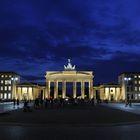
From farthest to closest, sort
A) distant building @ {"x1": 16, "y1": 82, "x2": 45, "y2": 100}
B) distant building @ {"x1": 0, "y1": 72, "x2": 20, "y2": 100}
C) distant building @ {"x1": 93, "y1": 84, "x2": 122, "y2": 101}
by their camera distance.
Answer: distant building @ {"x1": 0, "y1": 72, "x2": 20, "y2": 100}, distant building @ {"x1": 93, "y1": 84, "x2": 122, "y2": 101}, distant building @ {"x1": 16, "y1": 82, "x2": 45, "y2": 100}

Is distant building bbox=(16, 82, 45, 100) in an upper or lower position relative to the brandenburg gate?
lower

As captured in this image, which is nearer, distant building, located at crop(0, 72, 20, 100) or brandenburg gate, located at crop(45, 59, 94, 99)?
brandenburg gate, located at crop(45, 59, 94, 99)

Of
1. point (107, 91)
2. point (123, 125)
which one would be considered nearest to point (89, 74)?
point (107, 91)

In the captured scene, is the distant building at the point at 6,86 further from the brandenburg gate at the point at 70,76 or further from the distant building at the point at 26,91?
the brandenburg gate at the point at 70,76

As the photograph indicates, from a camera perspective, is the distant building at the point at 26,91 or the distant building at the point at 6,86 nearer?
the distant building at the point at 26,91

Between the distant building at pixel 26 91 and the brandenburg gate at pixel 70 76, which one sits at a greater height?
the brandenburg gate at pixel 70 76

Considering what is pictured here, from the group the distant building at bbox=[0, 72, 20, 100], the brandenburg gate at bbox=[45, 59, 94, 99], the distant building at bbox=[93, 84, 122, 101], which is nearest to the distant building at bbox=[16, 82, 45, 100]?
the distant building at bbox=[0, 72, 20, 100]

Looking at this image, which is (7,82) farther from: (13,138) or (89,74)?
(13,138)

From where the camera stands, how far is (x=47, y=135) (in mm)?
18828

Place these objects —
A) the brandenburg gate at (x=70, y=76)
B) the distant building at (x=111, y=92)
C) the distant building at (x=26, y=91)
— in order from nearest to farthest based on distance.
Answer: the brandenburg gate at (x=70, y=76), the distant building at (x=26, y=91), the distant building at (x=111, y=92)

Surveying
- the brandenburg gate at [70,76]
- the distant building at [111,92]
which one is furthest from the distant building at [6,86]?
the distant building at [111,92]

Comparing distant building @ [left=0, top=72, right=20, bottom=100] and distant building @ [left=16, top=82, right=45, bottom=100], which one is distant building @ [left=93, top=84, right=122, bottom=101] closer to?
distant building @ [left=16, top=82, right=45, bottom=100]

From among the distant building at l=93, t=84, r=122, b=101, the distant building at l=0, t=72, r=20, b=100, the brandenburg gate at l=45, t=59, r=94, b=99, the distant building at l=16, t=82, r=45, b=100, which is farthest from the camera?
the distant building at l=0, t=72, r=20, b=100

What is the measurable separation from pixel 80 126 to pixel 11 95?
152m
